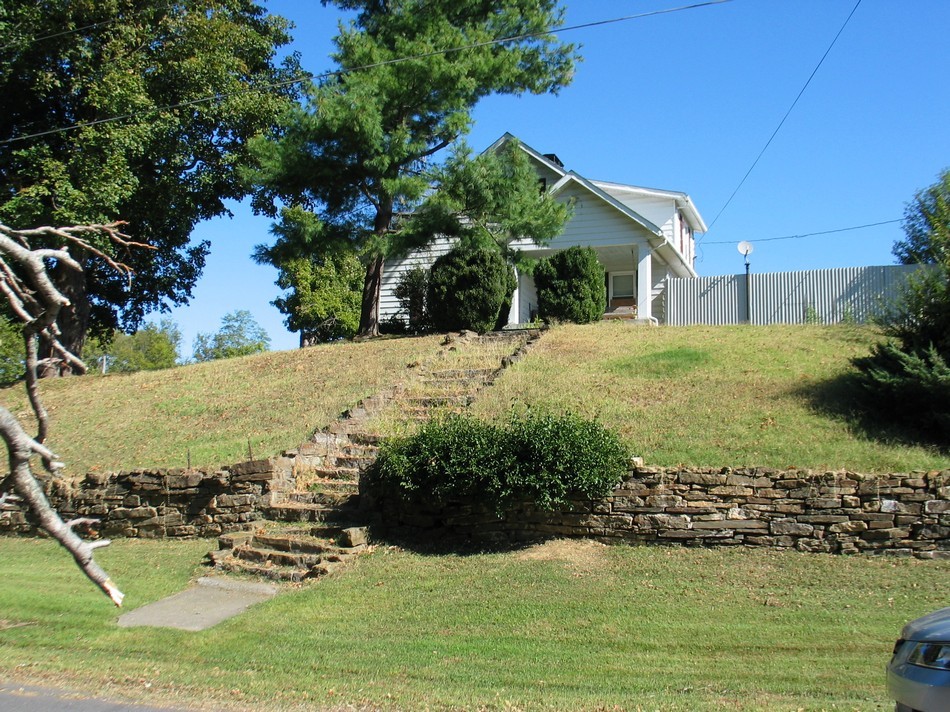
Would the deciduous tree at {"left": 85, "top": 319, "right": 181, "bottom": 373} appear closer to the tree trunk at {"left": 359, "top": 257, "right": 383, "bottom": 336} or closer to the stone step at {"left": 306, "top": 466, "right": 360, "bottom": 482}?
the tree trunk at {"left": 359, "top": 257, "right": 383, "bottom": 336}

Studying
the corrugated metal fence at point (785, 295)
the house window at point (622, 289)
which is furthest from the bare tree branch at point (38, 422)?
the house window at point (622, 289)

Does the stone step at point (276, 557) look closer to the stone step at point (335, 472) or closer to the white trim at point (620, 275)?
the stone step at point (335, 472)

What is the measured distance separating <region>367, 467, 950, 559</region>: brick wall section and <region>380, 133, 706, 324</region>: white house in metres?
13.9

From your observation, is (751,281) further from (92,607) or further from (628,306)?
(92,607)

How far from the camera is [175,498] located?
12969 mm

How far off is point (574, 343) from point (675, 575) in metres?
9.58

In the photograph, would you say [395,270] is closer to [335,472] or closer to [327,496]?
[335,472]

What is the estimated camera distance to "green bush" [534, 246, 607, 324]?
2152 centimetres

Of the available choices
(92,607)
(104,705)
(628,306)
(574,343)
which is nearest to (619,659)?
(104,705)

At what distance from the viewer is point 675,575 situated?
9008 millimetres

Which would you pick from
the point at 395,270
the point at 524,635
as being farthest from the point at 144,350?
the point at 524,635

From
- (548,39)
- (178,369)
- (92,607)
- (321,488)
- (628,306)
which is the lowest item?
(92,607)

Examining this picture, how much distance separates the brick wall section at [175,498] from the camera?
1260 centimetres

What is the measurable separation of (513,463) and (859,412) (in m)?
5.35
